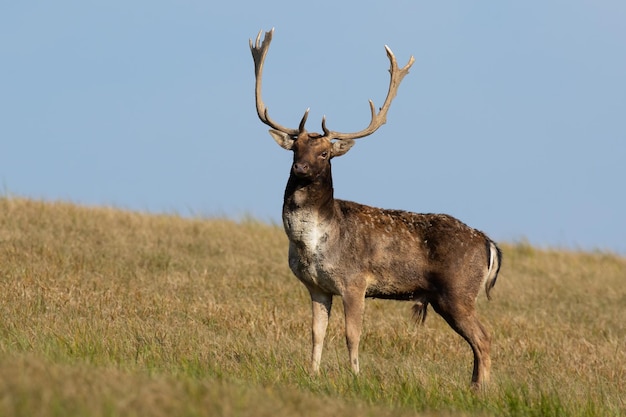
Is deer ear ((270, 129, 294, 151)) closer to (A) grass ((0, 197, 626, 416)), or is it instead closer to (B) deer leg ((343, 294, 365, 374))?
(B) deer leg ((343, 294, 365, 374))

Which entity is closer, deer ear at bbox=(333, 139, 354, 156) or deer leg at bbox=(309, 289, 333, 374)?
deer leg at bbox=(309, 289, 333, 374)

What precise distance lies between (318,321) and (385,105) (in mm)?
2502

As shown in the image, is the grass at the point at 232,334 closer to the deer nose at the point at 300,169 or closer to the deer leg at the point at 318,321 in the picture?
the deer leg at the point at 318,321

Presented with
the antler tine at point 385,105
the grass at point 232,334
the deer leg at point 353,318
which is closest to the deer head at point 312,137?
the antler tine at point 385,105

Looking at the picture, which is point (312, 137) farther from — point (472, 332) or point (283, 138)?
point (472, 332)

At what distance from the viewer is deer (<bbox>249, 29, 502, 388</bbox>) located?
9.53 metres

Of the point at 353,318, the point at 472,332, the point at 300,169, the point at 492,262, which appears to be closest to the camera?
the point at 300,169

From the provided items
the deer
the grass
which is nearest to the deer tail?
the deer

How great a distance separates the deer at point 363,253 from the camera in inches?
375

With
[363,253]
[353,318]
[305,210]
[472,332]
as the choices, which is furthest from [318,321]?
[472,332]

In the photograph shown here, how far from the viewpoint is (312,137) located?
31.7 feet

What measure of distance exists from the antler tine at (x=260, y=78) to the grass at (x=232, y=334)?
2191 mm

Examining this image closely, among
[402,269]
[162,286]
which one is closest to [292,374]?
[402,269]

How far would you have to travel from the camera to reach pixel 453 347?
11883 mm
